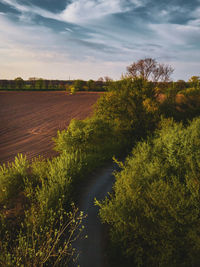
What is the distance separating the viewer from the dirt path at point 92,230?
5.45 meters

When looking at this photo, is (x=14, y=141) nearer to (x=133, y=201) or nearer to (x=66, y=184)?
(x=66, y=184)

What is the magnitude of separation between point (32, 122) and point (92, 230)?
83.8 feet

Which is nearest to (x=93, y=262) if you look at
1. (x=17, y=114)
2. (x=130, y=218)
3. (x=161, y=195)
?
(x=130, y=218)

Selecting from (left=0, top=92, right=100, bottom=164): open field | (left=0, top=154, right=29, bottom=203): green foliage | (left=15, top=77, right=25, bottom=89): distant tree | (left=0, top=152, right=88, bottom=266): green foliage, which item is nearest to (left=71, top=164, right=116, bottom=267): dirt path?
(left=0, top=152, right=88, bottom=266): green foliage

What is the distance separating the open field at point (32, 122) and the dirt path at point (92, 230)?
7939 mm

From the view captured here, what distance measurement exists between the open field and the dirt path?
26.0 feet

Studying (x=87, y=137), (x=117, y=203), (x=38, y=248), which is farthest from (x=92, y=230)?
(x=87, y=137)

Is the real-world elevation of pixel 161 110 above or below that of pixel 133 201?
above

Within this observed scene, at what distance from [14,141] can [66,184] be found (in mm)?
14938

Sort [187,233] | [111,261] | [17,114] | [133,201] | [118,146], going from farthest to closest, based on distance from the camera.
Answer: [17,114] < [118,146] < [133,201] < [111,261] < [187,233]

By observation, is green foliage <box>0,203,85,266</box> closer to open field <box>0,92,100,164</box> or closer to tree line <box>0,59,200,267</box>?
tree line <box>0,59,200,267</box>

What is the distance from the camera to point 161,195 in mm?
5703

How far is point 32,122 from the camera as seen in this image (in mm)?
29781

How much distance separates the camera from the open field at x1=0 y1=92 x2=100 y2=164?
18.4 metres
